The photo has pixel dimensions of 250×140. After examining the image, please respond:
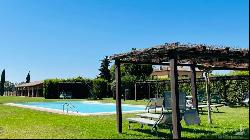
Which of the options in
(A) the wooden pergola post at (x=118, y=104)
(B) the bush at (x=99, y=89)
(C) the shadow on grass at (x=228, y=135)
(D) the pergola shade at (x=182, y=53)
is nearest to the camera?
(D) the pergola shade at (x=182, y=53)

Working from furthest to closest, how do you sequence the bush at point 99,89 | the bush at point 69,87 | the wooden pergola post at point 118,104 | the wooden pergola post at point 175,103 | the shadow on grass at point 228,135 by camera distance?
the bush at point 69,87 → the bush at point 99,89 → the wooden pergola post at point 118,104 → the shadow on grass at point 228,135 → the wooden pergola post at point 175,103

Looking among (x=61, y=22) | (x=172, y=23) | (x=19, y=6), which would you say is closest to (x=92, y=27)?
(x=61, y=22)

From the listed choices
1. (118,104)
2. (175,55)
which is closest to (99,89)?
(118,104)

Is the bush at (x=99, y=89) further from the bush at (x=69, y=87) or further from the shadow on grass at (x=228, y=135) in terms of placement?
the shadow on grass at (x=228, y=135)

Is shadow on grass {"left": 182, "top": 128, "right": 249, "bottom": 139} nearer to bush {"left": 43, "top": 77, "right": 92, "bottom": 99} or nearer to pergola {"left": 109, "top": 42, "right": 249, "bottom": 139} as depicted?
→ pergola {"left": 109, "top": 42, "right": 249, "bottom": 139}

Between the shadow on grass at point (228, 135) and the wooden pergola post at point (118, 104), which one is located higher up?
the wooden pergola post at point (118, 104)

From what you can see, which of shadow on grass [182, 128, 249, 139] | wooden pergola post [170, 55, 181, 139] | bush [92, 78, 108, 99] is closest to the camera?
wooden pergola post [170, 55, 181, 139]

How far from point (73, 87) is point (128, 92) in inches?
572

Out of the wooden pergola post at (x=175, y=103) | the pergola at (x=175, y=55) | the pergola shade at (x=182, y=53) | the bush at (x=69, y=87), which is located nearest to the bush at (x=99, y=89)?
the bush at (x=69, y=87)

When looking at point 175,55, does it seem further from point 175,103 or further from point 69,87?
point 69,87

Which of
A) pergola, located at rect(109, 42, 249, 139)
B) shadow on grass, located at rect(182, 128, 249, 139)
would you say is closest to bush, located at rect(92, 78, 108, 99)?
pergola, located at rect(109, 42, 249, 139)

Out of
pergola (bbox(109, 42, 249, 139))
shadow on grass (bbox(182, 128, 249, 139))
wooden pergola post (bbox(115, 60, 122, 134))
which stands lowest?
shadow on grass (bbox(182, 128, 249, 139))

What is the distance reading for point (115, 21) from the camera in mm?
30297

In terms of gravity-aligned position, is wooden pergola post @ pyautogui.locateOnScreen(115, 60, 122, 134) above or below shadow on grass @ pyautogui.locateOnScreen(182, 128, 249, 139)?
above
